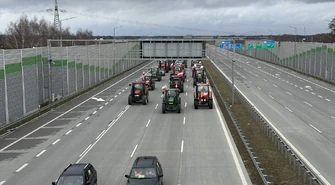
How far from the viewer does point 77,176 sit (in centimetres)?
1645

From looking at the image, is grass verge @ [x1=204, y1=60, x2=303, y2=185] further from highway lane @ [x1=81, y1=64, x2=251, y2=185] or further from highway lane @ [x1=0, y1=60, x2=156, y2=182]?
highway lane @ [x1=0, y1=60, x2=156, y2=182]

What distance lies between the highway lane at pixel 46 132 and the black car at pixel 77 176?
4933 mm

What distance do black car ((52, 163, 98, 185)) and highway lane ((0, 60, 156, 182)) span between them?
194 inches

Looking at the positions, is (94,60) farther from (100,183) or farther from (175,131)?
(100,183)

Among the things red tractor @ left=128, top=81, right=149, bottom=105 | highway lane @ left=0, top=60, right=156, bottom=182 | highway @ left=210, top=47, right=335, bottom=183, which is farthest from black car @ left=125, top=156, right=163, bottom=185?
red tractor @ left=128, top=81, right=149, bottom=105

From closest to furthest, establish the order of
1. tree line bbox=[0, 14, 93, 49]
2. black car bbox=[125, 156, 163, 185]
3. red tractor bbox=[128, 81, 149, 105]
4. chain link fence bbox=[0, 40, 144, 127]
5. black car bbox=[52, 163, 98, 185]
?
black car bbox=[52, 163, 98, 185] → black car bbox=[125, 156, 163, 185] → chain link fence bbox=[0, 40, 144, 127] → red tractor bbox=[128, 81, 149, 105] → tree line bbox=[0, 14, 93, 49]

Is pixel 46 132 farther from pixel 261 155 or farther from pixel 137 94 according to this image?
pixel 261 155

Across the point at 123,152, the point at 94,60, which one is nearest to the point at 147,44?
the point at 94,60

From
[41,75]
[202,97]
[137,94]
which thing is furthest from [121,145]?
[41,75]

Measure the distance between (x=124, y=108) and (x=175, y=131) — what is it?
12.9m

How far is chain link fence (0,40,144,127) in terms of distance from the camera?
3512 cm

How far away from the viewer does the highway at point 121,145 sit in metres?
20.3

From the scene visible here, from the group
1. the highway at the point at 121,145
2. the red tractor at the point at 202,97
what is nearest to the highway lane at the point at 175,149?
the highway at the point at 121,145

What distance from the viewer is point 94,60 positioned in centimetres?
6744
